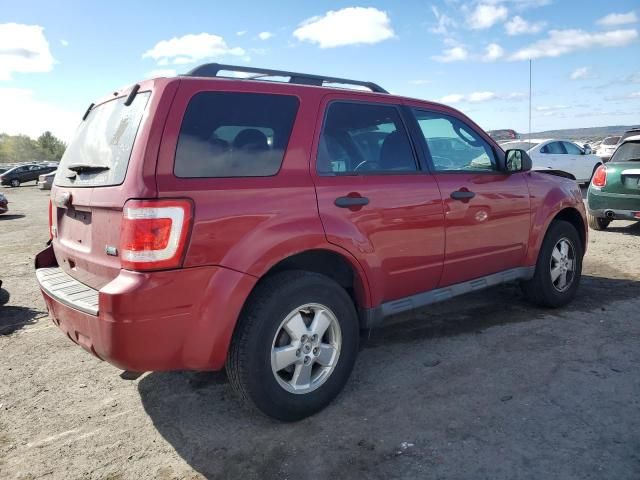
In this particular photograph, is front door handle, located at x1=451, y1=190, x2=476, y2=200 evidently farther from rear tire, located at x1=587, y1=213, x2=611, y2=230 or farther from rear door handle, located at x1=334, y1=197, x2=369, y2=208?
rear tire, located at x1=587, y1=213, x2=611, y2=230

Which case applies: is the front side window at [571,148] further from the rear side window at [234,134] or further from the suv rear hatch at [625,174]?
the rear side window at [234,134]

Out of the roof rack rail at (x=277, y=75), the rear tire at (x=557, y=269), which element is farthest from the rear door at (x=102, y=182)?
the rear tire at (x=557, y=269)

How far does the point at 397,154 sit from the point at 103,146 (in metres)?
1.89

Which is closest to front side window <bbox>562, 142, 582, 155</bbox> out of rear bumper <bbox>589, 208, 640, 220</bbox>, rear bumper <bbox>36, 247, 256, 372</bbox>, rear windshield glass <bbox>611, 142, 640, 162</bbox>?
rear windshield glass <bbox>611, 142, 640, 162</bbox>

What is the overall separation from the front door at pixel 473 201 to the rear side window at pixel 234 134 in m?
1.31

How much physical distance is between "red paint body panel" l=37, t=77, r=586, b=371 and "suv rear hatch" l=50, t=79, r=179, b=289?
10 millimetres

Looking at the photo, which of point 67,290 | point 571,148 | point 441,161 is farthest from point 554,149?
point 67,290

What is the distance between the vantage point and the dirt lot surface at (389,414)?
2588 millimetres

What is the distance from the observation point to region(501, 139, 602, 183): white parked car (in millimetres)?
14891

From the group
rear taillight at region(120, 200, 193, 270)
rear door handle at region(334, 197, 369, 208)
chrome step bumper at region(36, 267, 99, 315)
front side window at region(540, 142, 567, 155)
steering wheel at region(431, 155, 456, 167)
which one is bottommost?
chrome step bumper at region(36, 267, 99, 315)

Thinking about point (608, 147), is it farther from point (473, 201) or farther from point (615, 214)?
point (473, 201)

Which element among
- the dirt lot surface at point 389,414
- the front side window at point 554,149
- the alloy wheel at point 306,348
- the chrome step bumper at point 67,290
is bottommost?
the dirt lot surface at point 389,414

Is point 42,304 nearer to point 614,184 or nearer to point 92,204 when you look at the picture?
point 92,204

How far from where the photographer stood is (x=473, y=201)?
395 cm
